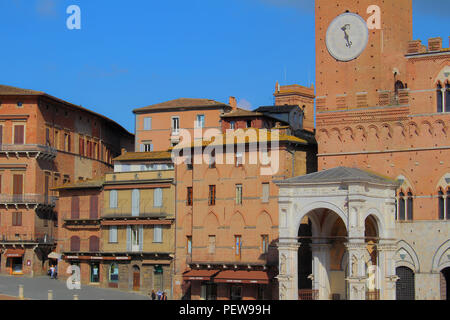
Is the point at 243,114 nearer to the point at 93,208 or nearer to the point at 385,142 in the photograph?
the point at 93,208

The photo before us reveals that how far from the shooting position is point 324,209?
2235 inches

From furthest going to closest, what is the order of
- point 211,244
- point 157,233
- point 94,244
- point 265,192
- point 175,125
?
point 175,125 → point 94,244 → point 157,233 → point 211,244 → point 265,192

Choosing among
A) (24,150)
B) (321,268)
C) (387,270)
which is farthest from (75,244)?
(387,270)

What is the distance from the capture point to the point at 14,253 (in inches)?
2830

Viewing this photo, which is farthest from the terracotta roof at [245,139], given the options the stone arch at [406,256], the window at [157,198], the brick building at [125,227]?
the stone arch at [406,256]

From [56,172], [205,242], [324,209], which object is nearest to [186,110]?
[56,172]

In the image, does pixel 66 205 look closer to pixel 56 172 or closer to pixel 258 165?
pixel 56 172

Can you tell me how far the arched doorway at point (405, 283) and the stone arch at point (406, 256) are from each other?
352 millimetres

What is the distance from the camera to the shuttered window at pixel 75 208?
234ft

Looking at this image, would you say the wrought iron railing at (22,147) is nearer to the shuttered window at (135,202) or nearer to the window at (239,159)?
the shuttered window at (135,202)

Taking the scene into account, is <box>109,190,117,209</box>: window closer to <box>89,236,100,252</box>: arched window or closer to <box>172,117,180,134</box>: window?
<box>89,236,100,252</box>: arched window

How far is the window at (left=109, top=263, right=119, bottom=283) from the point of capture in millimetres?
68938

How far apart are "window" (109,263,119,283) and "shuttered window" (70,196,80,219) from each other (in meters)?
4.88

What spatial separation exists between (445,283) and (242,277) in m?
13.2
